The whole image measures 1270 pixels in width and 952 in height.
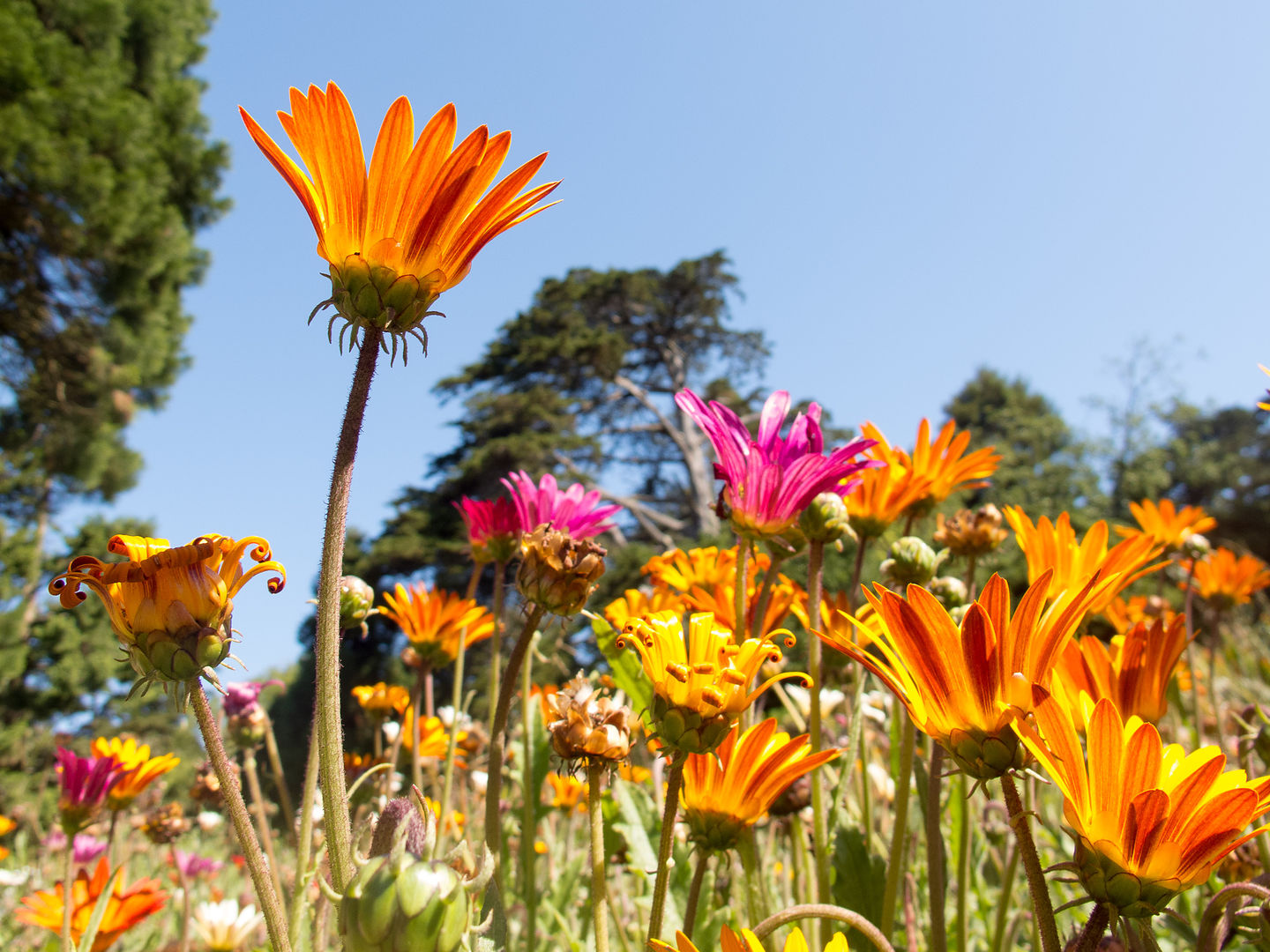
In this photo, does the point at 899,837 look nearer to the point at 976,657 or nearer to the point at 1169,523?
the point at 976,657

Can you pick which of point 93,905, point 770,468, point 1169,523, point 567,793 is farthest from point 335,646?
point 1169,523

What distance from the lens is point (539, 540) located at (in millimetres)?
738

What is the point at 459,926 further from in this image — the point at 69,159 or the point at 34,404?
the point at 34,404

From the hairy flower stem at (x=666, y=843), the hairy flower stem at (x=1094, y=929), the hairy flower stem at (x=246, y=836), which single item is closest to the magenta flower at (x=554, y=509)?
the hairy flower stem at (x=666, y=843)

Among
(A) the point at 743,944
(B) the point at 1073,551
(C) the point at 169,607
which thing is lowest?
(A) the point at 743,944

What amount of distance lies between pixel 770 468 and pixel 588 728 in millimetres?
331

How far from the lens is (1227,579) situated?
7.48 feet

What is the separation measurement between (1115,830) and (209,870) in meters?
2.62

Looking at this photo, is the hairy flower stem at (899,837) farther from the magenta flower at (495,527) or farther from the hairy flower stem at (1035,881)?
the magenta flower at (495,527)

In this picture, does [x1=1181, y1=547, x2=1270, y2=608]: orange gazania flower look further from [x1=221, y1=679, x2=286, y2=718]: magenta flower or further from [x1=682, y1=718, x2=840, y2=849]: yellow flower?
[x1=221, y1=679, x2=286, y2=718]: magenta flower

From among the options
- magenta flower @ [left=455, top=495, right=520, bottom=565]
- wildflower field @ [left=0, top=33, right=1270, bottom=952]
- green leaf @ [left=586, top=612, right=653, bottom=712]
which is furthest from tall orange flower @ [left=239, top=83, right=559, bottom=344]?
magenta flower @ [left=455, top=495, right=520, bottom=565]

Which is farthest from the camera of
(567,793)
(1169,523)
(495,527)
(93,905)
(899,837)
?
(1169,523)

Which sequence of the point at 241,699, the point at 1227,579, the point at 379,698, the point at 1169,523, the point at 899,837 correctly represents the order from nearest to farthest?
the point at 899,837, the point at 241,699, the point at 379,698, the point at 1169,523, the point at 1227,579

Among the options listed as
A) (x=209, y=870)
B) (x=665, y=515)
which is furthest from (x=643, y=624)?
(x=665, y=515)
